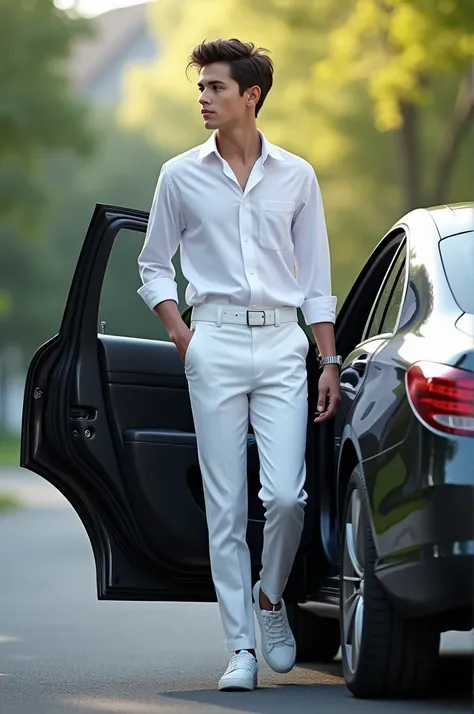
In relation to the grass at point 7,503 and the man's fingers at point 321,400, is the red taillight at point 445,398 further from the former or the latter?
the grass at point 7,503

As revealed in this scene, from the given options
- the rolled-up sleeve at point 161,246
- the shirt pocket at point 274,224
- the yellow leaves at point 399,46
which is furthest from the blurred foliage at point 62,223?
the shirt pocket at point 274,224

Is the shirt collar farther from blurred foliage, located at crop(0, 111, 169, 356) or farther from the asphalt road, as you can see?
blurred foliage, located at crop(0, 111, 169, 356)

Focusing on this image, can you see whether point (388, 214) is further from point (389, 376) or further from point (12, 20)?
point (389, 376)

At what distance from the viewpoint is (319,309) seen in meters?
6.24

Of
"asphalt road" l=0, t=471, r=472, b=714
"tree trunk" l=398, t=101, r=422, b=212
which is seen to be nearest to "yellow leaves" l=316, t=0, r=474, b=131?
"tree trunk" l=398, t=101, r=422, b=212

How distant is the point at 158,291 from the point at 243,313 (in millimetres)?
343

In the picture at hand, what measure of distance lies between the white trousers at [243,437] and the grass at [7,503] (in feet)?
43.2

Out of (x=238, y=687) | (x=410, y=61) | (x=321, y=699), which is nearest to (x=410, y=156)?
(x=410, y=61)

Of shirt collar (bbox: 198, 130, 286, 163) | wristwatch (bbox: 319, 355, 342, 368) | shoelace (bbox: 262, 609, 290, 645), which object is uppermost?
shirt collar (bbox: 198, 130, 286, 163)

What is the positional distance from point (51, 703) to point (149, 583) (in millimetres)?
705

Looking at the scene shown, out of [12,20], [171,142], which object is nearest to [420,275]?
[12,20]

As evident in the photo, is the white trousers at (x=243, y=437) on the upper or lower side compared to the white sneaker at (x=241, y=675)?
upper

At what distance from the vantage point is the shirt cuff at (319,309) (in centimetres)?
624

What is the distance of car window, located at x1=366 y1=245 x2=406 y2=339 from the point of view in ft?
19.3
